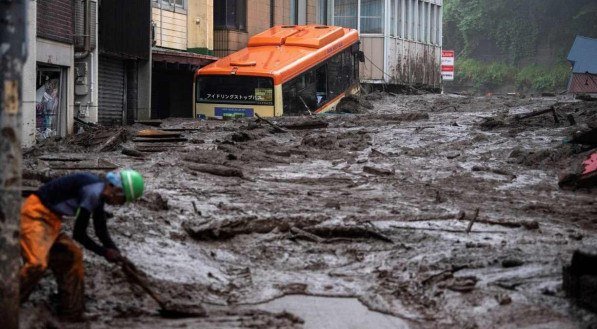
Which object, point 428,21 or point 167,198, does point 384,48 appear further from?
point 167,198

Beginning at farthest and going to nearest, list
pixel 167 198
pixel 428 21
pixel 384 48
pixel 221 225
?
pixel 428 21 < pixel 384 48 < pixel 167 198 < pixel 221 225

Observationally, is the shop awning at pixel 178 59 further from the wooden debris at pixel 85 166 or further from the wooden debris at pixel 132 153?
the wooden debris at pixel 85 166

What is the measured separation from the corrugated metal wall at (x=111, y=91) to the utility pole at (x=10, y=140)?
21490mm

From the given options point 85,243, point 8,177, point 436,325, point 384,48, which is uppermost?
point 384,48

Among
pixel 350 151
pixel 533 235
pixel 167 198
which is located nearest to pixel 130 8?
pixel 350 151

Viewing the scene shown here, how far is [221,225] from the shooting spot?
1245 cm

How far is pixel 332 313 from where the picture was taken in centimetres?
959

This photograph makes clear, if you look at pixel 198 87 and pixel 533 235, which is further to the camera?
pixel 198 87

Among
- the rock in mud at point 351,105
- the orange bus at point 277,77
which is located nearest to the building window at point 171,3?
the orange bus at point 277,77

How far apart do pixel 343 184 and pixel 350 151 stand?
5.51m

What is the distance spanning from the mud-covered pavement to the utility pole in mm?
1191

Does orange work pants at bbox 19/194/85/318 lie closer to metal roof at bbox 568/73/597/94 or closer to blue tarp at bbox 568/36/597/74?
blue tarp at bbox 568/36/597/74

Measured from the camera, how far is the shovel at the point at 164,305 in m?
8.95

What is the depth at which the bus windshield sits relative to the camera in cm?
2888
